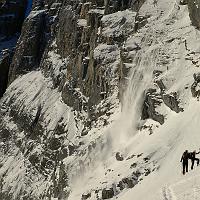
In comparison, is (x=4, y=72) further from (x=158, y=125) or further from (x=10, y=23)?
(x=158, y=125)

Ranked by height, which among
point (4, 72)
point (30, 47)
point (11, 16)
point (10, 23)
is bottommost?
point (4, 72)

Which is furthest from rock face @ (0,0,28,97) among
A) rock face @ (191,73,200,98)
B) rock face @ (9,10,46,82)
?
rock face @ (191,73,200,98)

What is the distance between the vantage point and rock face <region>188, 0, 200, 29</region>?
3990 centimetres

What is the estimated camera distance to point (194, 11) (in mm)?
40500

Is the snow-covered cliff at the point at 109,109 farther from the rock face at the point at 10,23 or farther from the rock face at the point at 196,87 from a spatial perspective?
the rock face at the point at 10,23

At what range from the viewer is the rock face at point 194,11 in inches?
1571

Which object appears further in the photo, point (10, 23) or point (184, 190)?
point (10, 23)

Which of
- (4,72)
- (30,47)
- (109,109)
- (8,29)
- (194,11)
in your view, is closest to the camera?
(194,11)

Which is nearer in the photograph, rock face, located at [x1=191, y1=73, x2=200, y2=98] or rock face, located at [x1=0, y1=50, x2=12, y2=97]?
rock face, located at [x1=191, y1=73, x2=200, y2=98]

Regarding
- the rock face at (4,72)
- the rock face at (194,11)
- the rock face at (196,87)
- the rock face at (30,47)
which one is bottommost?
the rock face at (4,72)

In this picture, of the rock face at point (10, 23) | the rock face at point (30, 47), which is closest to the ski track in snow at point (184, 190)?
the rock face at point (30, 47)

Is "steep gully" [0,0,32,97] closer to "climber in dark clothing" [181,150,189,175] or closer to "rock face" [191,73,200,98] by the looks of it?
"rock face" [191,73,200,98]

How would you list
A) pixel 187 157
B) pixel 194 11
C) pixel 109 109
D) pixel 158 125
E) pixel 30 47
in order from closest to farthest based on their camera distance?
pixel 187 157, pixel 158 125, pixel 194 11, pixel 109 109, pixel 30 47

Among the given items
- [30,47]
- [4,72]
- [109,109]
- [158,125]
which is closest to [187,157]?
[158,125]
